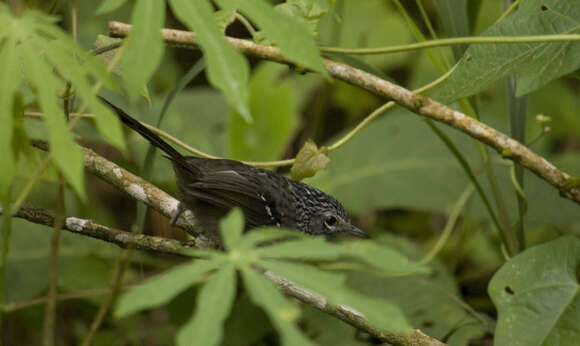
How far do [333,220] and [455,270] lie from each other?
1.97 metres

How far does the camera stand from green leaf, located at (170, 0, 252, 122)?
183 centimetres

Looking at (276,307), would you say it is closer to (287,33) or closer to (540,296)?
(287,33)

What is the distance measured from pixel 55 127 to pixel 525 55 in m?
1.95

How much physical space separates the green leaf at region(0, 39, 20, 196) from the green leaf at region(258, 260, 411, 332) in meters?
0.68

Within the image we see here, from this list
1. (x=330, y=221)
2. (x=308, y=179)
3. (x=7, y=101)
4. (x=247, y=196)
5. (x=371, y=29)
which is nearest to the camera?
(x=7, y=101)

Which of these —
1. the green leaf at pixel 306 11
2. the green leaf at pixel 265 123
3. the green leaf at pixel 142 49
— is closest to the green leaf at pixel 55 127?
the green leaf at pixel 142 49

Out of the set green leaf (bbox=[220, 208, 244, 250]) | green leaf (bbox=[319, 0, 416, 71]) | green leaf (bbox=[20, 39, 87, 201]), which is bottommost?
green leaf (bbox=[220, 208, 244, 250])

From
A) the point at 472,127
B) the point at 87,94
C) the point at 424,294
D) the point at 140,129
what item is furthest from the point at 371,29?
the point at 87,94

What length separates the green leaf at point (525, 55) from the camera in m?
2.88

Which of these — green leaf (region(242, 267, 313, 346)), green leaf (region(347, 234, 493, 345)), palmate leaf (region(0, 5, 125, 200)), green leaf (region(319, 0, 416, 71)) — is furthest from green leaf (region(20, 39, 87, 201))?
green leaf (region(319, 0, 416, 71))

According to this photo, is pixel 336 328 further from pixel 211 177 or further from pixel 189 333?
pixel 189 333

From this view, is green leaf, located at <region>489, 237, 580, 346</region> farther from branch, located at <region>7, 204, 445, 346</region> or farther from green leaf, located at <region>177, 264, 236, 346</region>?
green leaf, located at <region>177, 264, 236, 346</region>

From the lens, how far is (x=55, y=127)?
5.88ft

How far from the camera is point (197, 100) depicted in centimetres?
Answer: 629
